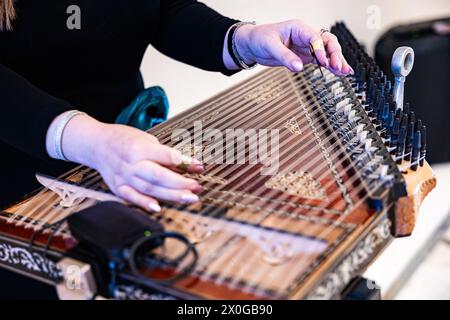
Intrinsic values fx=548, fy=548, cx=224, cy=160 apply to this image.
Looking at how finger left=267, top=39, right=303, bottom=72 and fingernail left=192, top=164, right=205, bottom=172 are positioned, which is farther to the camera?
finger left=267, top=39, right=303, bottom=72

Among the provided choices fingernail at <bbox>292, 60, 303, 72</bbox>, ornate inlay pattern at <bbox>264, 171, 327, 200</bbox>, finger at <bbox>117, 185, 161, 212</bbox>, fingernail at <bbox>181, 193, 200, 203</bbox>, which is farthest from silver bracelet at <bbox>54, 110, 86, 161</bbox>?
fingernail at <bbox>292, 60, 303, 72</bbox>

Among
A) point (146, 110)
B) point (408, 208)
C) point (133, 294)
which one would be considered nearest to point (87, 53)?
point (146, 110)

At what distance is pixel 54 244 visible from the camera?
90 centimetres

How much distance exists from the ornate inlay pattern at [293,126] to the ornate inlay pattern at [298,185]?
203 millimetres

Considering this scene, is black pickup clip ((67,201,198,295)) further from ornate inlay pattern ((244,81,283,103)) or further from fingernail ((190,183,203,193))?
ornate inlay pattern ((244,81,283,103))

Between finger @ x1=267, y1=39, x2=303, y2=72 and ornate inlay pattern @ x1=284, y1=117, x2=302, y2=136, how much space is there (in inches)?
5.2

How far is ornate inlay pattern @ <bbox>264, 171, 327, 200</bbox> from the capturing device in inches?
38.6

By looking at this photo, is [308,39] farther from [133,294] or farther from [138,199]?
[133,294]

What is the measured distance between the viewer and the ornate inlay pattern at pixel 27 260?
90 cm

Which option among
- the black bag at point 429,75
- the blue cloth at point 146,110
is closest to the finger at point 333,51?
the blue cloth at point 146,110

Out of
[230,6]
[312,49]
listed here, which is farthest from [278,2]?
[312,49]

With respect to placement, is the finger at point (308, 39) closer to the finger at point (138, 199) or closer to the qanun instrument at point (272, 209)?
the qanun instrument at point (272, 209)

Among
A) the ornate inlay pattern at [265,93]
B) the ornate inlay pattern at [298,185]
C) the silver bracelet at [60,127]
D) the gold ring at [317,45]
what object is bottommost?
the ornate inlay pattern at [298,185]
